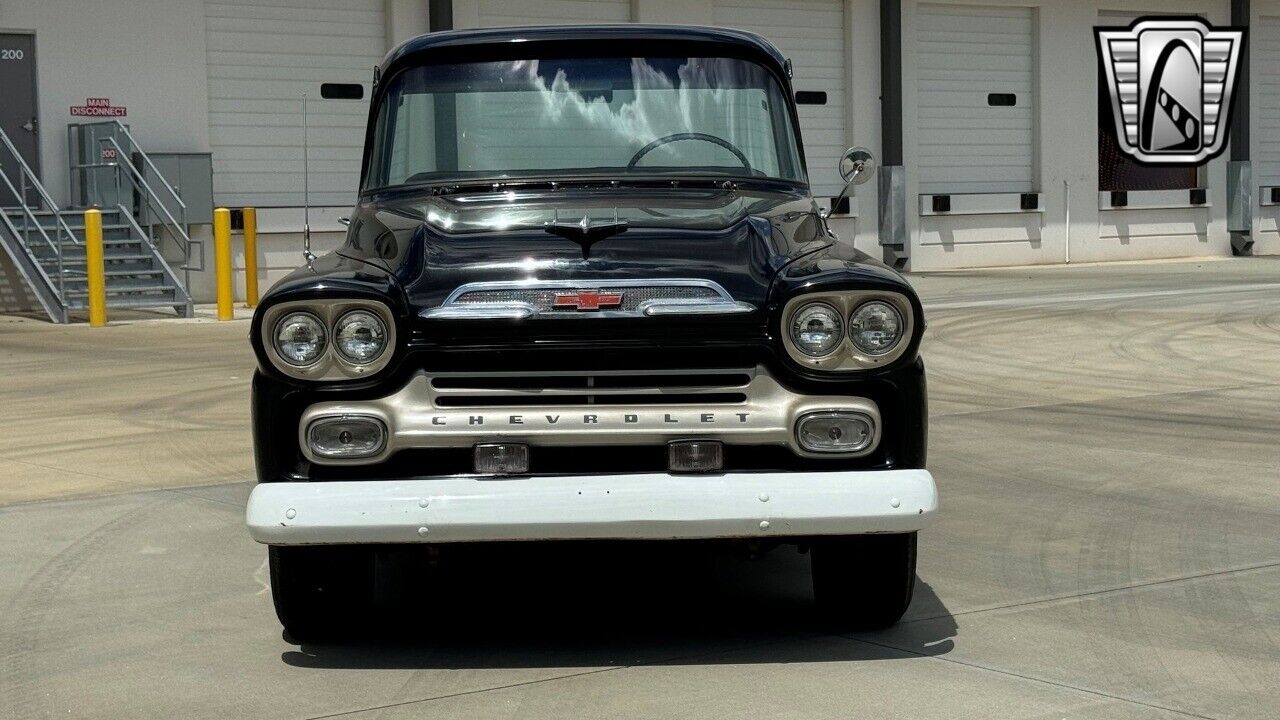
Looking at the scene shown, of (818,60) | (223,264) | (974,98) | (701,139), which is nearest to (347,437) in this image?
(701,139)

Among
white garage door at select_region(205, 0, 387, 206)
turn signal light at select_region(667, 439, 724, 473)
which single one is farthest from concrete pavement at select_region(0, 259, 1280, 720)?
white garage door at select_region(205, 0, 387, 206)

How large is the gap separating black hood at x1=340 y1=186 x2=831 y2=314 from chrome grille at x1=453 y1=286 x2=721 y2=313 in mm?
47

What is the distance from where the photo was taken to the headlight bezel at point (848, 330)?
4.59 metres

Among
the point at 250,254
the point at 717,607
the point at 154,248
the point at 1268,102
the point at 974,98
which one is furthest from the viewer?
the point at 1268,102

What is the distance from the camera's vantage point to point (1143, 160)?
2969 centimetres

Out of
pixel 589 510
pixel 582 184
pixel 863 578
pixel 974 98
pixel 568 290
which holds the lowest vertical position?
pixel 863 578

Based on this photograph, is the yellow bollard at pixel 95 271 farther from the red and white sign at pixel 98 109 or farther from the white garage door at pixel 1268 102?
the white garage door at pixel 1268 102

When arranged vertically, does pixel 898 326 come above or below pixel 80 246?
below

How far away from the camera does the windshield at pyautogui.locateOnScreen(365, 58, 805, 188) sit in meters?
5.96

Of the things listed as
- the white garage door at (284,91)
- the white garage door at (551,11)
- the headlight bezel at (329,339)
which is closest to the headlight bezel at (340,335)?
the headlight bezel at (329,339)

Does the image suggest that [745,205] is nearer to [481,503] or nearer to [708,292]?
[708,292]

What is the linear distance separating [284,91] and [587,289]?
17.8 m

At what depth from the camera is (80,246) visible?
61.3ft
